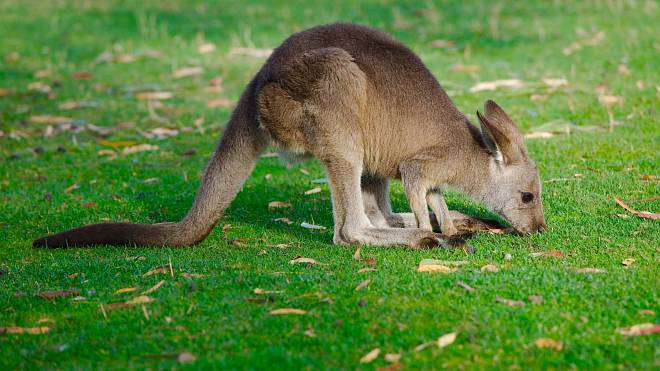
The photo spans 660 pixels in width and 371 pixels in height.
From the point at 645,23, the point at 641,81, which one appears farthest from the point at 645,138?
the point at 645,23

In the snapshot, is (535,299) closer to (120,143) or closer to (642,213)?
(642,213)

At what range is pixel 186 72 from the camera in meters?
12.1

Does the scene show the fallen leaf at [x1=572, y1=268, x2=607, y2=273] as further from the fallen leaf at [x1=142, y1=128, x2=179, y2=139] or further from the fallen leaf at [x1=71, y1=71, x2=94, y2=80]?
the fallen leaf at [x1=71, y1=71, x2=94, y2=80]

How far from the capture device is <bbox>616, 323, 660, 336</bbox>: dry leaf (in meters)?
4.17

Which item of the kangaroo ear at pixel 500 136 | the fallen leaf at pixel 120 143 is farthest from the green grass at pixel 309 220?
the kangaroo ear at pixel 500 136

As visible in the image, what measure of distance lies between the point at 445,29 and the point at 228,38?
3178 mm

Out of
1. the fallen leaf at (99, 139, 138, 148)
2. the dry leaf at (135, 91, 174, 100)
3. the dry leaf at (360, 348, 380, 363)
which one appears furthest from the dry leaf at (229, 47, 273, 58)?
the dry leaf at (360, 348, 380, 363)

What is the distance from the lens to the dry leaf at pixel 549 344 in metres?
4.07

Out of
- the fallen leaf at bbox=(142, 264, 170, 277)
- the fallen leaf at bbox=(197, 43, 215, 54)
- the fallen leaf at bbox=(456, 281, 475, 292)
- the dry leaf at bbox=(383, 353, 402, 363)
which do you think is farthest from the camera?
the fallen leaf at bbox=(197, 43, 215, 54)

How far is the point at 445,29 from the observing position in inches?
520

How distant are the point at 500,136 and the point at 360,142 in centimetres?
92

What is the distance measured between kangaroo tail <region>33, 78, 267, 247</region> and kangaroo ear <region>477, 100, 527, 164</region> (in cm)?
149

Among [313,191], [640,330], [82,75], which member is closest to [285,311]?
[640,330]

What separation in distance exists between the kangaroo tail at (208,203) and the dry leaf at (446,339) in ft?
7.87
